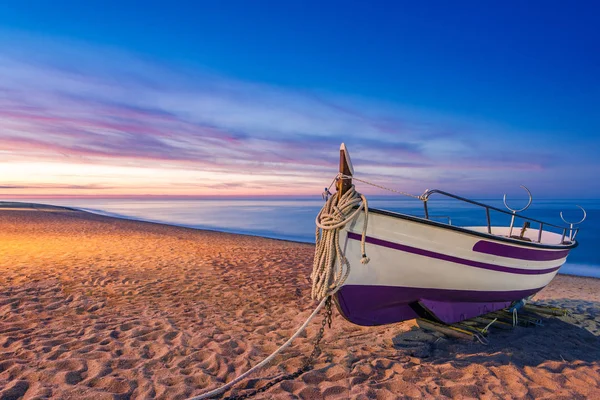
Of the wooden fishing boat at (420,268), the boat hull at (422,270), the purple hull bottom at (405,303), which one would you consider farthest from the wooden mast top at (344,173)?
the purple hull bottom at (405,303)

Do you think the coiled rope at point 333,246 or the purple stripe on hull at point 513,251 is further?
the purple stripe on hull at point 513,251

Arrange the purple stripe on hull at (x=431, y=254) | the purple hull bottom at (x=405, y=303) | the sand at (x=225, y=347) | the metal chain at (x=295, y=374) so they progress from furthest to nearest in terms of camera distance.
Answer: the purple hull bottom at (x=405, y=303)
the purple stripe on hull at (x=431, y=254)
the sand at (x=225, y=347)
the metal chain at (x=295, y=374)

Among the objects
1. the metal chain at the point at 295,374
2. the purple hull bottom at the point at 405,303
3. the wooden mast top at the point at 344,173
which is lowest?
the metal chain at the point at 295,374

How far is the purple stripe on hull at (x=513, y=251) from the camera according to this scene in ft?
14.3

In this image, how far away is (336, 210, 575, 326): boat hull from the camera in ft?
12.7

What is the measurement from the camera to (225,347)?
4.16 metres

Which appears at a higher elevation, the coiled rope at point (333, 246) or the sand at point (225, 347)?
the coiled rope at point (333, 246)

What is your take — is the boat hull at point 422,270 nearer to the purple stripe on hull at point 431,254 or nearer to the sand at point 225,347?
the purple stripe on hull at point 431,254

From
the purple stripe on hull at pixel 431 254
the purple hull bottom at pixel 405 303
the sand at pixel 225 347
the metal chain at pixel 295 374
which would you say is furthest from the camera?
the purple hull bottom at pixel 405 303

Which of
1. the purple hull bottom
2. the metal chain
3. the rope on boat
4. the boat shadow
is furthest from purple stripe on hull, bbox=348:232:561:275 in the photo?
the boat shadow

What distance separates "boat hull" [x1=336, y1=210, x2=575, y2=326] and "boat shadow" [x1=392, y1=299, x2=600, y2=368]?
336mm

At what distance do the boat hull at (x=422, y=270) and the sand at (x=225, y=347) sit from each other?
477mm

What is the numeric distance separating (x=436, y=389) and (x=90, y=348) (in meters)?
3.69

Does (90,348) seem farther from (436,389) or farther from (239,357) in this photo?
(436,389)
